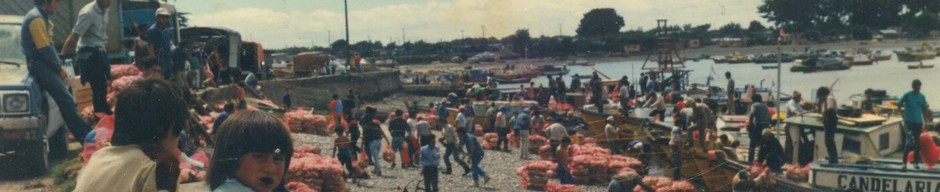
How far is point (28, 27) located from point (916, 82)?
489 inches

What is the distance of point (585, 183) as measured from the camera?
61.4 feet

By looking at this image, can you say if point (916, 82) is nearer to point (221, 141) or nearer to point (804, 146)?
point (804, 146)

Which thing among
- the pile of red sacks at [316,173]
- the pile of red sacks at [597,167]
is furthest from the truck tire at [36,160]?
the pile of red sacks at [597,167]

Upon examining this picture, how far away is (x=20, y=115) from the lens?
1039cm

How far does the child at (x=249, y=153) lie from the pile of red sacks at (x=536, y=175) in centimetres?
1489

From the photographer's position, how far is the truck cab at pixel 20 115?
34.1 feet

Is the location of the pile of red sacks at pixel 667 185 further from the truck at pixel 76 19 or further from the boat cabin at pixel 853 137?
the truck at pixel 76 19

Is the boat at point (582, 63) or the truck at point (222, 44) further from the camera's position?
the boat at point (582, 63)

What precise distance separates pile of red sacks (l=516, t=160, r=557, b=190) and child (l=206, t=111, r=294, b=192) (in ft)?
48.9

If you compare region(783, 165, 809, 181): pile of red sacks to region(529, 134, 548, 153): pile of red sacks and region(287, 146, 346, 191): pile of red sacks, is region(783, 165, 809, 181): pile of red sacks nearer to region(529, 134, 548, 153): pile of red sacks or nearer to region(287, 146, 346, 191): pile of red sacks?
region(287, 146, 346, 191): pile of red sacks

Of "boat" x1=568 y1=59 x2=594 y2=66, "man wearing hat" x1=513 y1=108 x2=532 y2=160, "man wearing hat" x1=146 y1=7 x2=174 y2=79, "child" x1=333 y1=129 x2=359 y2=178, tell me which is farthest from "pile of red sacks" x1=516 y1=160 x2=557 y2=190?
"boat" x1=568 y1=59 x2=594 y2=66

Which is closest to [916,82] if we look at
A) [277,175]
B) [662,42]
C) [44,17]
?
[44,17]

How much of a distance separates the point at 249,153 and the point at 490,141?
22464 mm

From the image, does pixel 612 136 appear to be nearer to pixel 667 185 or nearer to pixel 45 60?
pixel 667 185
